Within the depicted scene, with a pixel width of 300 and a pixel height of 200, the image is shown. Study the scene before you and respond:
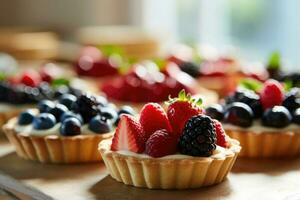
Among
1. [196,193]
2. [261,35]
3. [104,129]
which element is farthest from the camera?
[261,35]

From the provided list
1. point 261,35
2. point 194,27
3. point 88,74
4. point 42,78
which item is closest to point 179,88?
point 42,78

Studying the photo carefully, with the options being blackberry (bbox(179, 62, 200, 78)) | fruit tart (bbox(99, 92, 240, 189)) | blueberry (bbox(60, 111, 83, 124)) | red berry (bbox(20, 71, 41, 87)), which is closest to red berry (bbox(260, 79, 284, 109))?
fruit tart (bbox(99, 92, 240, 189))

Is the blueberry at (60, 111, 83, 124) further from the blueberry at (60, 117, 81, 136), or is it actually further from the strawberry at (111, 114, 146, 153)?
the strawberry at (111, 114, 146, 153)

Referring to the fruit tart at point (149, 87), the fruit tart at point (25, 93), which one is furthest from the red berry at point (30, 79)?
the fruit tart at point (149, 87)

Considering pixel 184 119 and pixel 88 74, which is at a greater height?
pixel 184 119

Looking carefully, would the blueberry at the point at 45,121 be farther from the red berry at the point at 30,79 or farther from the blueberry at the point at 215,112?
the red berry at the point at 30,79

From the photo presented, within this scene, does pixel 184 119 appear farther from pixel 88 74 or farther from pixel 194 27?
pixel 194 27
